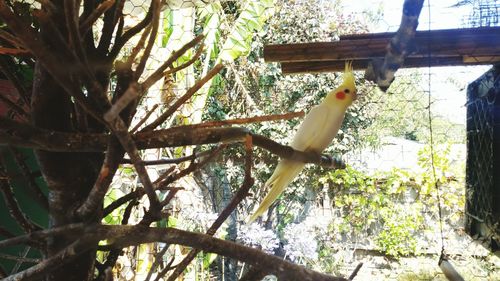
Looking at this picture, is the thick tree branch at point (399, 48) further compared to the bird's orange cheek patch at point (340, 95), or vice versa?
the bird's orange cheek patch at point (340, 95)

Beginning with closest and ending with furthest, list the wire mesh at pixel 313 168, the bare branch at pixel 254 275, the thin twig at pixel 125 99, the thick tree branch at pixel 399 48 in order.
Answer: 1. the thin twig at pixel 125 99
2. the bare branch at pixel 254 275
3. the thick tree branch at pixel 399 48
4. the wire mesh at pixel 313 168

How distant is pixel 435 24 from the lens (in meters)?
0.79

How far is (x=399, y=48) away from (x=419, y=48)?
10 centimetres

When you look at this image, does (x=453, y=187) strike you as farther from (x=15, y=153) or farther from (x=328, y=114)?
(x=15, y=153)

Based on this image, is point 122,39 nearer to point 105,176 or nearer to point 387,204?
point 105,176

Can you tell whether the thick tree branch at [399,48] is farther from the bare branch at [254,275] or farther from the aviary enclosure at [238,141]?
the bare branch at [254,275]

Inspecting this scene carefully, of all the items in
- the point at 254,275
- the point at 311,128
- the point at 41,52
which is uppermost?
the point at 311,128

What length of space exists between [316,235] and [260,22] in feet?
2.87

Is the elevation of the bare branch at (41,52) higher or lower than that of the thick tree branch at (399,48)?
lower

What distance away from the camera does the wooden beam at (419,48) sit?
1.94 ft

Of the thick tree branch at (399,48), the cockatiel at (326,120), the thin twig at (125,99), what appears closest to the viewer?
the thin twig at (125,99)

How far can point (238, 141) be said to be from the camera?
0.30m

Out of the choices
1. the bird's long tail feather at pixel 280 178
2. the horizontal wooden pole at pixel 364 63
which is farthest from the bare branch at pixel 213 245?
the horizontal wooden pole at pixel 364 63

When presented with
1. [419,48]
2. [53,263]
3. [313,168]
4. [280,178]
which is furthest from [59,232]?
[313,168]
